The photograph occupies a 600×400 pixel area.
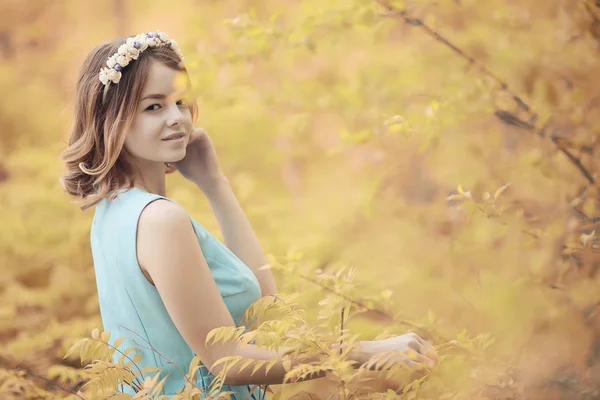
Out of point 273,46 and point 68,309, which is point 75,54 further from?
point 273,46

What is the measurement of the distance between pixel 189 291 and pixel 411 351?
0.39 m

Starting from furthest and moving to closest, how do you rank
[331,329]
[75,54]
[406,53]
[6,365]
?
[75,54] → [6,365] → [406,53] → [331,329]

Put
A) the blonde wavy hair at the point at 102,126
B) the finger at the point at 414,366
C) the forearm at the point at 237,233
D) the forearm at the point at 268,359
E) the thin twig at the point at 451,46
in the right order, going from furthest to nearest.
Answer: the forearm at the point at 237,233 < the thin twig at the point at 451,46 < the blonde wavy hair at the point at 102,126 < the forearm at the point at 268,359 < the finger at the point at 414,366

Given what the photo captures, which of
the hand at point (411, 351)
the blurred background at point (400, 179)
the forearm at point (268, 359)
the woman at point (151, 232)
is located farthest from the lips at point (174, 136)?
the hand at point (411, 351)

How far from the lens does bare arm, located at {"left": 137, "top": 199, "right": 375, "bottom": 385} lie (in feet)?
3.61

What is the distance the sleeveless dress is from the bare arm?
0.22ft

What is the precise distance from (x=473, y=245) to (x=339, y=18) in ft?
2.18

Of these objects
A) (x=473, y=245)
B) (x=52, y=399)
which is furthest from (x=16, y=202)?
(x=473, y=245)

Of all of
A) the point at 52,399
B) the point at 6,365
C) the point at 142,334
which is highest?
the point at 142,334

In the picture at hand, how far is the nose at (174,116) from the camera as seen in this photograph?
130 cm

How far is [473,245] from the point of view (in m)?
1.27

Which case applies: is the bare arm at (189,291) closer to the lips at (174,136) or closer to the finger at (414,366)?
the finger at (414,366)

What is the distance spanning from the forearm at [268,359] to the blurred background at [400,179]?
10cm

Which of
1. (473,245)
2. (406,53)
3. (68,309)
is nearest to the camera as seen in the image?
(473,245)
